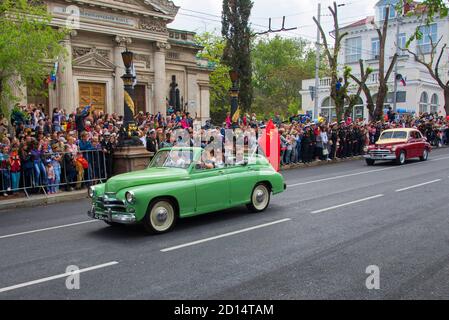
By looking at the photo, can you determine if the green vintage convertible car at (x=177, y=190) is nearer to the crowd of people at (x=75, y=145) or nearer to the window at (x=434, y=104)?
the crowd of people at (x=75, y=145)

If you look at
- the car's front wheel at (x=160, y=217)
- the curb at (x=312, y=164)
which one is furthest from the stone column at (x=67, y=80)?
the car's front wheel at (x=160, y=217)

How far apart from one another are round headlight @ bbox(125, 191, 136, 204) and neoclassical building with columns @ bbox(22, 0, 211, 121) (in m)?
16.5

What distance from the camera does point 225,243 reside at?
7.91 meters

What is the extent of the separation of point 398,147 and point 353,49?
40.2 m

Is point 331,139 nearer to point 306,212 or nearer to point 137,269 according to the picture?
point 306,212

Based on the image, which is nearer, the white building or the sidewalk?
the sidewalk

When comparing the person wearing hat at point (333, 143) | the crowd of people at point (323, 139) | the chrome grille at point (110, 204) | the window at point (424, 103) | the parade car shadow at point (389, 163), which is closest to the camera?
the chrome grille at point (110, 204)

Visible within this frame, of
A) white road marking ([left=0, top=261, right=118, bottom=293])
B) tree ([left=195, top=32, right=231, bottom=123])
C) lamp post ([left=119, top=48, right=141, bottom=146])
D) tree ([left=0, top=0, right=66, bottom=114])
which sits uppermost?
tree ([left=195, top=32, right=231, bottom=123])

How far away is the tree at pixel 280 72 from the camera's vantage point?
68250mm

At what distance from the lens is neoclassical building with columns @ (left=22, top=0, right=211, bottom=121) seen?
2533cm

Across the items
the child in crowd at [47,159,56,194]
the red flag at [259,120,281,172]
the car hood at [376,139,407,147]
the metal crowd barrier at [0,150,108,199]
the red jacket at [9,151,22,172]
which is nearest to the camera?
the red jacket at [9,151,22,172]

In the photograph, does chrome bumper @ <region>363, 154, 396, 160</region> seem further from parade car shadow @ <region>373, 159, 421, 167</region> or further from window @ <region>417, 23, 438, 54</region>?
window @ <region>417, 23, 438, 54</region>

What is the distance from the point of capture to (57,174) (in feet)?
44.8

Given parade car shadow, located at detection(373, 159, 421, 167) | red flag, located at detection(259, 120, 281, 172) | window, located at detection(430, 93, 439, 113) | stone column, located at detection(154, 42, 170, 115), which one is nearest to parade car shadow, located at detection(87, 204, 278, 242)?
red flag, located at detection(259, 120, 281, 172)
